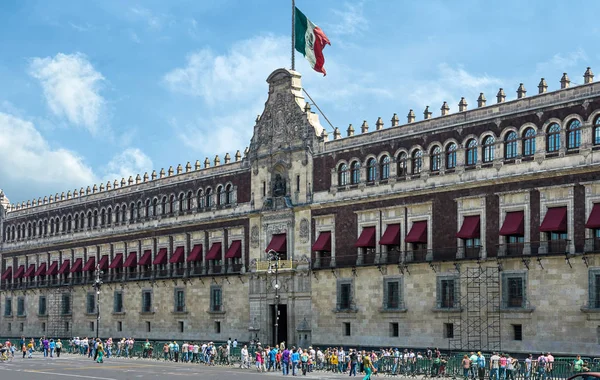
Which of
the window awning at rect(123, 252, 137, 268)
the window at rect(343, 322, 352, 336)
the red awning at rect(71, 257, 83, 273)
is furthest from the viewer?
the red awning at rect(71, 257, 83, 273)

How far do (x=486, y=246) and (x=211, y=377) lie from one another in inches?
708

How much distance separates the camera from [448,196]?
58906mm

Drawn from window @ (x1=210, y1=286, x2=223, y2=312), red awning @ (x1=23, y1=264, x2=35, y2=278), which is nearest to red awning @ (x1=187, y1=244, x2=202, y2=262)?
window @ (x1=210, y1=286, x2=223, y2=312)

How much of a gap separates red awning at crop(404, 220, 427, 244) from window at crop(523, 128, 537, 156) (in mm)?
8657

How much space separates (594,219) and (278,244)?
87.4 feet

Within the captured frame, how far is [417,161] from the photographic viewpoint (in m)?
61.5

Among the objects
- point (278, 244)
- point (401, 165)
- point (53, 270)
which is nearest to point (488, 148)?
point (401, 165)

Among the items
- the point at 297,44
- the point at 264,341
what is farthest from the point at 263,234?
the point at 297,44

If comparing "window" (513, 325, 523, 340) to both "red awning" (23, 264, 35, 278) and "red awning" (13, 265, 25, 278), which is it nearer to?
"red awning" (23, 264, 35, 278)

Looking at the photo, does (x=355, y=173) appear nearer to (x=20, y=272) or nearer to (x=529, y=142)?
(x=529, y=142)

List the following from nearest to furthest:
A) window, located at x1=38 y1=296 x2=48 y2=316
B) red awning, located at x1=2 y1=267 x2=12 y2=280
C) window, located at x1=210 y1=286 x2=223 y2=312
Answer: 1. window, located at x1=210 y1=286 x2=223 y2=312
2. window, located at x1=38 y1=296 x2=48 y2=316
3. red awning, located at x1=2 y1=267 x2=12 y2=280

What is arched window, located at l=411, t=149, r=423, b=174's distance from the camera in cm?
6119

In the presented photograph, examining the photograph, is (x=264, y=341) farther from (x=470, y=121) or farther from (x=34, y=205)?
(x=34, y=205)

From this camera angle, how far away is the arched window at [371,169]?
2540 inches
